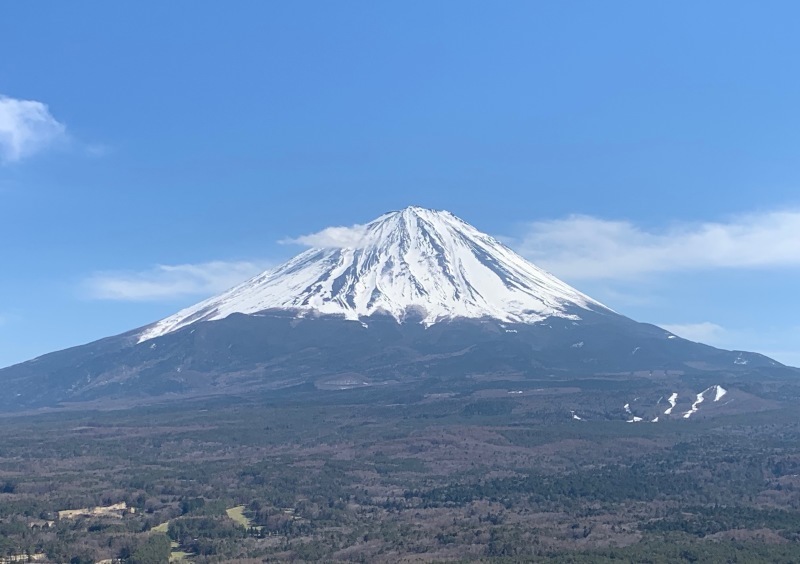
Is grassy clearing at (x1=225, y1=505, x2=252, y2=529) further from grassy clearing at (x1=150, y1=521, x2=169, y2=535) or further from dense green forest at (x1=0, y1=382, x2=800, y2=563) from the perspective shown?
grassy clearing at (x1=150, y1=521, x2=169, y2=535)

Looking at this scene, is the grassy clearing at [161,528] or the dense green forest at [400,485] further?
the grassy clearing at [161,528]

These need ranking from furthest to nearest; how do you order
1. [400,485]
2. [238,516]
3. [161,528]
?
[400,485]
[238,516]
[161,528]

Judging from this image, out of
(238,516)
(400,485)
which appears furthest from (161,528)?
(400,485)

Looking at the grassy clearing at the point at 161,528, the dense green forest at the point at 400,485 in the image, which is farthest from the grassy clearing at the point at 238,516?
the grassy clearing at the point at 161,528

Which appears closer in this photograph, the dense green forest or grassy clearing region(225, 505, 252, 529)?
the dense green forest

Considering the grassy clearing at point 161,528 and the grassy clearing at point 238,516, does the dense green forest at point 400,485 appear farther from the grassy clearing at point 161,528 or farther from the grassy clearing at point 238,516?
the grassy clearing at point 161,528

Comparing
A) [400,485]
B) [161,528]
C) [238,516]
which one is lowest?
[161,528]

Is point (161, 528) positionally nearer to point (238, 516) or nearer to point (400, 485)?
point (238, 516)

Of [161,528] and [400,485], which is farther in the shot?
[400,485]

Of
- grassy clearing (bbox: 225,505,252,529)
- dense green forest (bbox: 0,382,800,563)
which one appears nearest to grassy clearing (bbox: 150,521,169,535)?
dense green forest (bbox: 0,382,800,563)

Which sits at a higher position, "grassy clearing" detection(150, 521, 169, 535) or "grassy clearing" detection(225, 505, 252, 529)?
"grassy clearing" detection(225, 505, 252, 529)

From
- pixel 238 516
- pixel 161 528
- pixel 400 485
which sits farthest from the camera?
pixel 400 485
